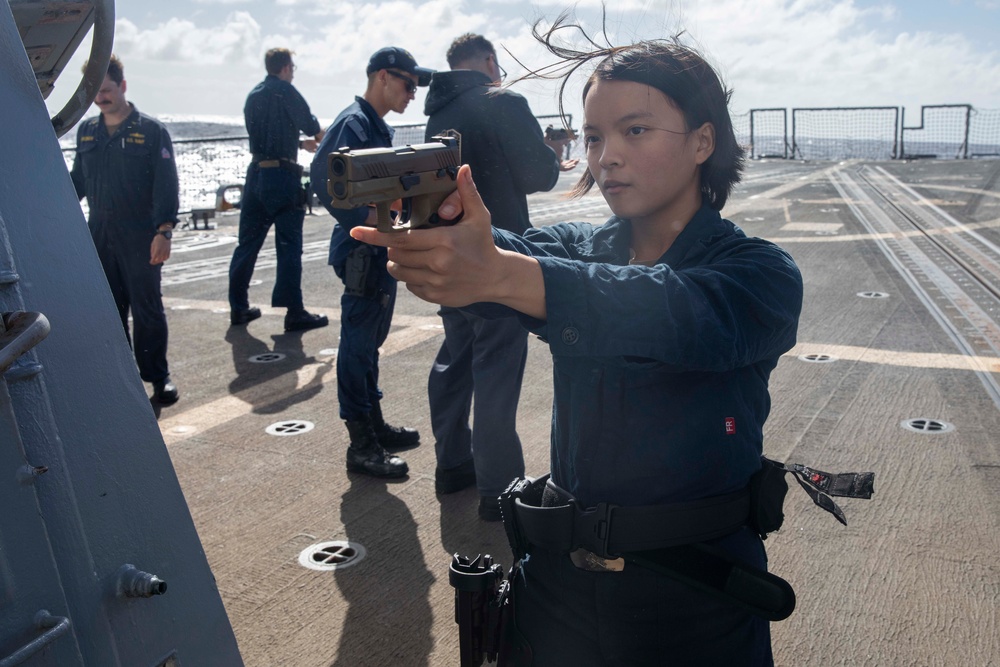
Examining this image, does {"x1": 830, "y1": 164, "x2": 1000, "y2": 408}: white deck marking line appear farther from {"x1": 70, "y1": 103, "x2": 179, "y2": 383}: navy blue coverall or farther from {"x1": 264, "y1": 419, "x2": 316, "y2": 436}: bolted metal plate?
{"x1": 70, "y1": 103, "x2": 179, "y2": 383}: navy blue coverall

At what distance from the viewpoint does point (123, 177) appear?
5137 millimetres

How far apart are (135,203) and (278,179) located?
6.16 ft

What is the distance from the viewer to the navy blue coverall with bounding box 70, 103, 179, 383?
5141mm

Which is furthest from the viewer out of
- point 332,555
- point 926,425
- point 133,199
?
point 133,199

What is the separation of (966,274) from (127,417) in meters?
9.12

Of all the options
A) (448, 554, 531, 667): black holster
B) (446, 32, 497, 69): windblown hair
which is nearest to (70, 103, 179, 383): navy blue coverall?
(446, 32, 497, 69): windblown hair

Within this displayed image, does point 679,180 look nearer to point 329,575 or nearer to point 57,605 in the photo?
point 57,605

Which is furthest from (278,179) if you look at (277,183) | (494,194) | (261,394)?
(494,194)

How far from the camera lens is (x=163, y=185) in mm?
5211

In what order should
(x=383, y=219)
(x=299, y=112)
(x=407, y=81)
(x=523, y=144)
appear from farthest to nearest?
1. (x=299, y=112)
2. (x=407, y=81)
3. (x=523, y=144)
4. (x=383, y=219)

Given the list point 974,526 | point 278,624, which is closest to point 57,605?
point 278,624

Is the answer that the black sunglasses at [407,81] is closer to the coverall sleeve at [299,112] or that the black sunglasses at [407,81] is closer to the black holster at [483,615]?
the black holster at [483,615]

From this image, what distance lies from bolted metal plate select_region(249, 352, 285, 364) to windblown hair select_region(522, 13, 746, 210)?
16.2 ft

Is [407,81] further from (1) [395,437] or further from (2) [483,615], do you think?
(2) [483,615]
